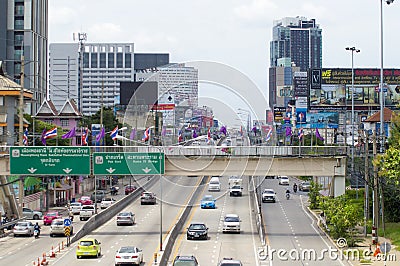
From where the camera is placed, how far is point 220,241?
49250mm

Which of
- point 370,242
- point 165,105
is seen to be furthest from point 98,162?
point 165,105

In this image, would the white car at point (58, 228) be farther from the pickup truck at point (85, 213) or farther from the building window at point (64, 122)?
the building window at point (64, 122)

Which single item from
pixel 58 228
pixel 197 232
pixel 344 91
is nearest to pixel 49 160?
pixel 58 228

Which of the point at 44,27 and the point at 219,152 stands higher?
the point at 44,27

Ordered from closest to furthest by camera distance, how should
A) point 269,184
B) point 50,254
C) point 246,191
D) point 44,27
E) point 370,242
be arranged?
point 50,254
point 370,242
point 246,191
point 269,184
point 44,27

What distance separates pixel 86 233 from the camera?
5406 cm

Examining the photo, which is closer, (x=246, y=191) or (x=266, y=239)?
(x=266, y=239)

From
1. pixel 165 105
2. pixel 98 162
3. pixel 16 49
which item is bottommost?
pixel 98 162

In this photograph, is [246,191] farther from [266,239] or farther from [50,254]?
[50,254]

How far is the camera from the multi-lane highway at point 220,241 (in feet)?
139

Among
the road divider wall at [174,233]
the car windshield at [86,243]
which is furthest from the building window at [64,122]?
the car windshield at [86,243]

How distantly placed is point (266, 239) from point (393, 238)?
834 cm

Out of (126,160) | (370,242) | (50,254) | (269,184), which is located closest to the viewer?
(50,254)

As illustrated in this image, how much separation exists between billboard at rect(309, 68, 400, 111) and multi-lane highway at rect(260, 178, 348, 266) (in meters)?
44.2
